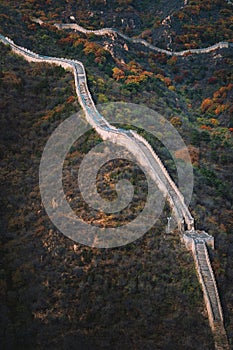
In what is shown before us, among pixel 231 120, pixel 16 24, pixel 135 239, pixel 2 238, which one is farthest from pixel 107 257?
pixel 16 24

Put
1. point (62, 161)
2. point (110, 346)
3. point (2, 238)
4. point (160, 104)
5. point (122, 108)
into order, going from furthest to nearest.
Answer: point (160, 104), point (122, 108), point (62, 161), point (2, 238), point (110, 346)

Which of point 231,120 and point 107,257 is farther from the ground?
point 107,257

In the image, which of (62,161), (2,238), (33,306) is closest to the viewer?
(33,306)

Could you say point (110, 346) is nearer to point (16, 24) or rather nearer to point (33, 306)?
point (33, 306)

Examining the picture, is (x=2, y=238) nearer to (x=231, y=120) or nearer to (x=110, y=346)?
(x=110, y=346)

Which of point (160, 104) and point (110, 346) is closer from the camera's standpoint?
point (110, 346)

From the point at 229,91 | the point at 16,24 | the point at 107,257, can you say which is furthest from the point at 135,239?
the point at 16,24
